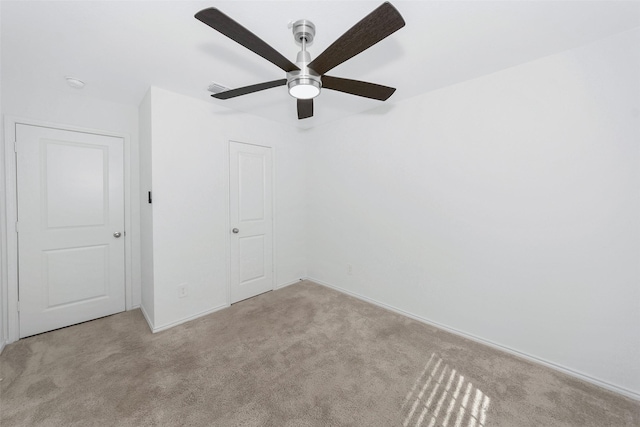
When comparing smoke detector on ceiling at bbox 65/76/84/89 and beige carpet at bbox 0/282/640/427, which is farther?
smoke detector on ceiling at bbox 65/76/84/89

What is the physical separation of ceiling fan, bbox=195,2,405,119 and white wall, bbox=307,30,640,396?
1.09 meters

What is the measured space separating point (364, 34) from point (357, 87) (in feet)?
1.74

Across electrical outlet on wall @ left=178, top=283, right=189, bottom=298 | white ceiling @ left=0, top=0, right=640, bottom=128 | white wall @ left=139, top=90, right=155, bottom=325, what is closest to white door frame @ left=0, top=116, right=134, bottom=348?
white ceiling @ left=0, top=0, right=640, bottom=128

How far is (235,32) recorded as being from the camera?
112 cm

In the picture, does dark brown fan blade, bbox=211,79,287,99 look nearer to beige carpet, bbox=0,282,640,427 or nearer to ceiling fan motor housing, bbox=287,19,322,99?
ceiling fan motor housing, bbox=287,19,322,99

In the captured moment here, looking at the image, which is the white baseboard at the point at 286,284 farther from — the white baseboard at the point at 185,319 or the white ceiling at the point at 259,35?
the white ceiling at the point at 259,35

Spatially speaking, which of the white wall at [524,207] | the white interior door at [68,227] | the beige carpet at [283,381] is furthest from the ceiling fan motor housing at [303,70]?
the white interior door at [68,227]

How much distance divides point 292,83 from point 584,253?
2.37 metres

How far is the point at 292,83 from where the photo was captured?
4.77 ft

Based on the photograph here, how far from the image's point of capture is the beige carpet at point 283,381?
1494 mm

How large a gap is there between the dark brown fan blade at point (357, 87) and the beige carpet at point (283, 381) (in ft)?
6.79

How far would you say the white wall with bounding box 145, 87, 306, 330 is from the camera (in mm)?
2406

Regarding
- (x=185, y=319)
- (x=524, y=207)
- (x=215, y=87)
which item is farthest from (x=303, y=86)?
(x=185, y=319)

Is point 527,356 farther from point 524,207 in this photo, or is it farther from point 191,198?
point 191,198
